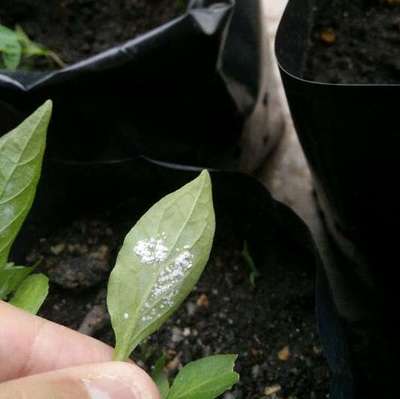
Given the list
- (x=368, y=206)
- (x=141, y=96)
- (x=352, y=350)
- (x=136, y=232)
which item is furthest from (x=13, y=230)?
(x=352, y=350)

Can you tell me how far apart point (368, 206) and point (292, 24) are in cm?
24

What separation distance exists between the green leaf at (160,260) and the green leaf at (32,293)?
0.23ft

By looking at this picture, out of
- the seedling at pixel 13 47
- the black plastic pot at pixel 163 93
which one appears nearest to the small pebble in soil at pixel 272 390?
the black plastic pot at pixel 163 93

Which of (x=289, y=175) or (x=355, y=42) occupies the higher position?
(x=355, y=42)

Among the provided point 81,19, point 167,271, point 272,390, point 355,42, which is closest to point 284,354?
point 272,390

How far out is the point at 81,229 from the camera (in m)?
0.93

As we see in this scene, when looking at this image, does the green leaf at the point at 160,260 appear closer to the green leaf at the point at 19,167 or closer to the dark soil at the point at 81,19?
the green leaf at the point at 19,167

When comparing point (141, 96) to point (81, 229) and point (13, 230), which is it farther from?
point (13, 230)

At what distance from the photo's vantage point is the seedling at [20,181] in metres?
0.52

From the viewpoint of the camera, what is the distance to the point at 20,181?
54 cm

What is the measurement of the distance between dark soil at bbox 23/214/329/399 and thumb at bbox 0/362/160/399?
0.87 feet

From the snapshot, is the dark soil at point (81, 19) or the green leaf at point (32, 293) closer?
the green leaf at point (32, 293)

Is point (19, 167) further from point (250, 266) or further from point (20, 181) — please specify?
point (250, 266)

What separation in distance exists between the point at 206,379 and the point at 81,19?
0.70 m
